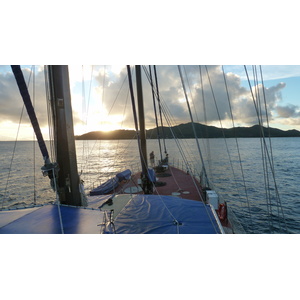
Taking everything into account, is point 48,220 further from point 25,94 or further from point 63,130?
point 25,94

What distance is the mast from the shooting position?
4039mm

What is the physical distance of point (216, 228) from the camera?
4.14m

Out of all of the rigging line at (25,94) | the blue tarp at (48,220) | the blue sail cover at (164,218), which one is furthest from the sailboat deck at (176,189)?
the rigging line at (25,94)

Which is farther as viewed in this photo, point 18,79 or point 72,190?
point 72,190

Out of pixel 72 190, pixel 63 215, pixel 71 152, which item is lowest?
pixel 63 215

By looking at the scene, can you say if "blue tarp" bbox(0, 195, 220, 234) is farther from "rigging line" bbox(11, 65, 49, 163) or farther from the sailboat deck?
the sailboat deck

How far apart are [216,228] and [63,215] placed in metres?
3.30

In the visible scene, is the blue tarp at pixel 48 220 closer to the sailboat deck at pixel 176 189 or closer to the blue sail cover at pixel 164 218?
the blue sail cover at pixel 164 218

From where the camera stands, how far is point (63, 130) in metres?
4.14

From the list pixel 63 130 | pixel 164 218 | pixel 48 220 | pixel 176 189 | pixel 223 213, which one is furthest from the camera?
pixel 176 189

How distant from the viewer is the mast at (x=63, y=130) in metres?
4.04

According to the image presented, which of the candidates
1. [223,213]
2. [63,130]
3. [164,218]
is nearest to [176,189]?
[223,213]
